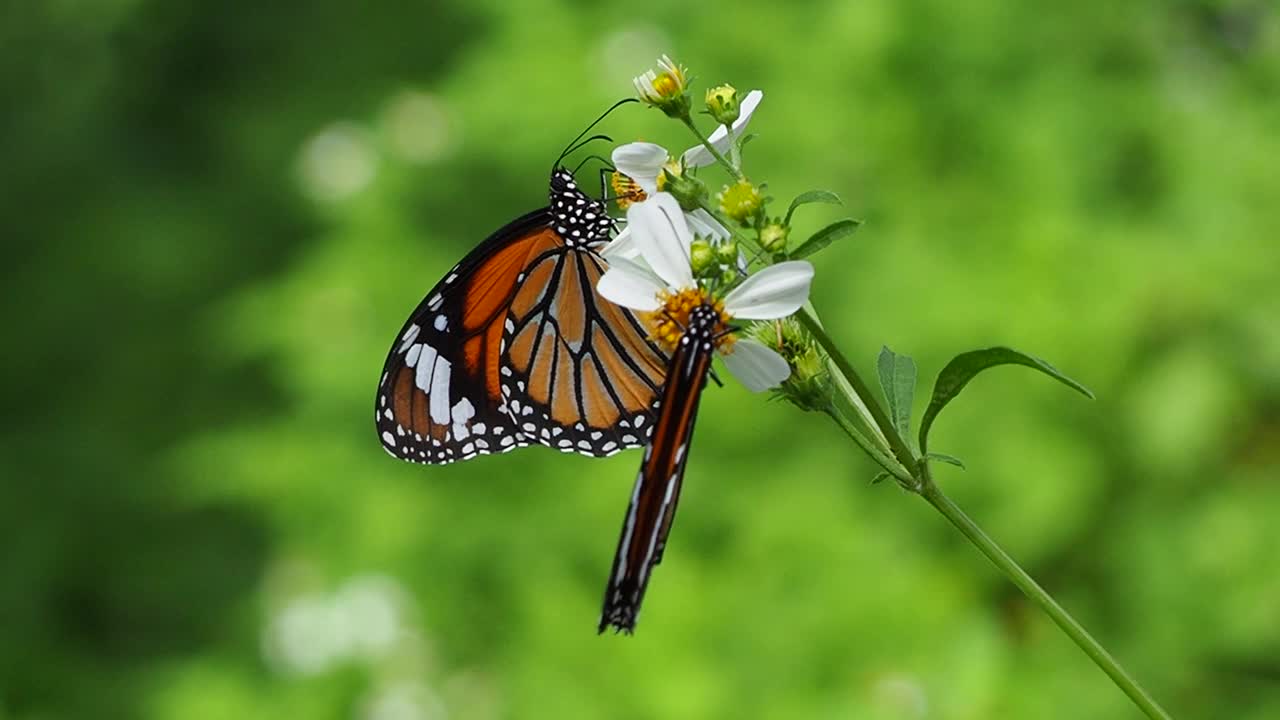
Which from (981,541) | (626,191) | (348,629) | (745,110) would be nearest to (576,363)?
(626,191)

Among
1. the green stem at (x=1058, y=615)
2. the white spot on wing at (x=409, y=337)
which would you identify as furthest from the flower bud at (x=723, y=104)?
the white spot on wing at (x=409, y=337)

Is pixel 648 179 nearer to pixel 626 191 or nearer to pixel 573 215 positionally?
pixel 626 191

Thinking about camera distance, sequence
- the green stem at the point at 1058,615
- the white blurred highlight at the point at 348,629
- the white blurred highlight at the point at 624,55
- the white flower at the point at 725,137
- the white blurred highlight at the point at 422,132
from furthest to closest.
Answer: the white blurred highlight at the point at 422,132
the white blurred highlight at the point at 624,55
the white blurred highlight at the point at 348,629
the white flower at the point at 725,137
the green stem at the point at 1058,615

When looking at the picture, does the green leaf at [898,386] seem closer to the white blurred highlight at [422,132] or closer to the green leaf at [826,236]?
the green leaf at [826,236]

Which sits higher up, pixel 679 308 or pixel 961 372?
pixel 679 308

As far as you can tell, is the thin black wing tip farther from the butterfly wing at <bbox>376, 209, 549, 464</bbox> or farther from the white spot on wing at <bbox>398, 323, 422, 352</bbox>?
the white spot on wing at <bbox>398, 323, 422, 352</bbox>

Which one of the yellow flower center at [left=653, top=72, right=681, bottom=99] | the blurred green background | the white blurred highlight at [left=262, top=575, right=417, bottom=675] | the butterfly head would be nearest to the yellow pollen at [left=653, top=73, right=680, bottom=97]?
the yellow flower center at [left=653, top=72, right=681, bottom=99]
